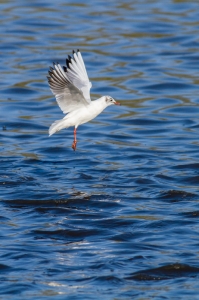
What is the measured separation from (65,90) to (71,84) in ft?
1.09

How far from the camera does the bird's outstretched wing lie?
11.0m

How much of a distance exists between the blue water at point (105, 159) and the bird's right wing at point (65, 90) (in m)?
0.99

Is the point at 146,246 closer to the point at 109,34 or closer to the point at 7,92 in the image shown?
the point at 7,92

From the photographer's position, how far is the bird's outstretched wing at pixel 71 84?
11.0 m

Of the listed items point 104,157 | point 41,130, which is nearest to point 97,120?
point 41,130

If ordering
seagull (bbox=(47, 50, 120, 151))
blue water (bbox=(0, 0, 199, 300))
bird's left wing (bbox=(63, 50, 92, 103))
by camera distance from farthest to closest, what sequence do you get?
bird's left wing (bbox=(63, 50, 92, 103)) < seagull (bbox=(47, 50, 120, 151)) < blue water (bbox=(0, 0, 199, 300))

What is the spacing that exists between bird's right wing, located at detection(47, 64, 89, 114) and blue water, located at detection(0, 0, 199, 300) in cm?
99

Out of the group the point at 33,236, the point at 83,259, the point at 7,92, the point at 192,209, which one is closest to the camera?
the point at 83,259

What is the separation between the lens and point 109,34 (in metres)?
20.6

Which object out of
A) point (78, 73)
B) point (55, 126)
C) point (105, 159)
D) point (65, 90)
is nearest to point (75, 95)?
point (65, 90)

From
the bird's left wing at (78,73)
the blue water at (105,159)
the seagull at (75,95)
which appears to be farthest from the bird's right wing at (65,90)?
the blue water at (105,159)

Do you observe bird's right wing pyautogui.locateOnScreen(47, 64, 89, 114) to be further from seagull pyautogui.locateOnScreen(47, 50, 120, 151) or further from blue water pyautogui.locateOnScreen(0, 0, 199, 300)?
blue water pyautogui.locateOnScreen(0, 0, 199, 300)

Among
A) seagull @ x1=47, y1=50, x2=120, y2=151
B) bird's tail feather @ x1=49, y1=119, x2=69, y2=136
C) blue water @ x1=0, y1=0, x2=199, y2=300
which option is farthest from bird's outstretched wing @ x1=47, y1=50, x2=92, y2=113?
blue water @ x1=0, y1=0, x2=199, y2=300

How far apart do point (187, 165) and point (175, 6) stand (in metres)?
11.7
